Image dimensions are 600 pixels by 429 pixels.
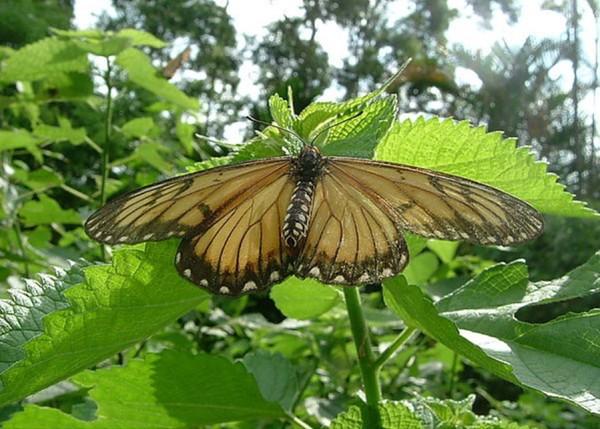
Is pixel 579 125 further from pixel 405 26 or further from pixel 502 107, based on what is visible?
pixel 405 26

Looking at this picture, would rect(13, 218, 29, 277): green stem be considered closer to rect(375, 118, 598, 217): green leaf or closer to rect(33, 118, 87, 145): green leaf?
rect(33, 118, 87, 145): green leaf

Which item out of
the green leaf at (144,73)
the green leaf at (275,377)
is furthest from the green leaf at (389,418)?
the green leaf at (144,73)

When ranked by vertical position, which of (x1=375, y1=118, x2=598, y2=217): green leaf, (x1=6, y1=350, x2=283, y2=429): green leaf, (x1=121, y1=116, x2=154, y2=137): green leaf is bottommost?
(x1=6, y1=350, x2=283, y2=429): green leaf

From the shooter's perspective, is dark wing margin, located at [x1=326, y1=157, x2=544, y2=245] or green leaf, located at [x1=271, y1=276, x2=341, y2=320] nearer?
dark wing margin, located at [x1=326, y1=157, x2=544, y2=245]

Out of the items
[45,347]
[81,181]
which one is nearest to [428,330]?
[45,347]

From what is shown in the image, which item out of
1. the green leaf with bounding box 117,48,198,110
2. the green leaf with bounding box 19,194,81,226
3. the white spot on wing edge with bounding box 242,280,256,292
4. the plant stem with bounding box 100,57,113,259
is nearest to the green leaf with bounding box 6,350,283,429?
the white spot on wing edge with bounding box 242,280,256,292

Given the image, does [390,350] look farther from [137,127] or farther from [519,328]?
[137,127]
